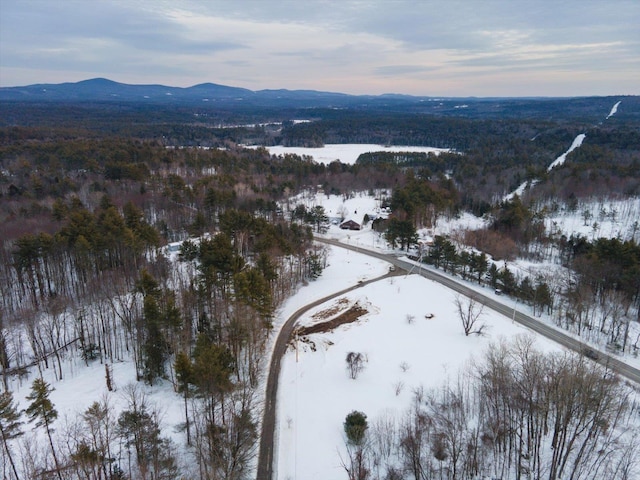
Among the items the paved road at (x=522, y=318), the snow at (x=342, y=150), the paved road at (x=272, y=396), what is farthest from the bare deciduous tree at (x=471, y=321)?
the snow at (x=342, y=150)

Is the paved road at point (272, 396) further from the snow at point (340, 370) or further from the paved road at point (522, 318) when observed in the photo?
the paved road at point (522, 318)

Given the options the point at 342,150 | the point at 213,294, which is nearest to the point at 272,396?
the point at 213,294

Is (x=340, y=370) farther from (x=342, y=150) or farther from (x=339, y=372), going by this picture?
(x=342, y=150)

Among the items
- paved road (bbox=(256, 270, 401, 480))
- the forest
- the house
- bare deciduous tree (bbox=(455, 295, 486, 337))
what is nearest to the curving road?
paved road (bbox=(256, 270, 401, 480))

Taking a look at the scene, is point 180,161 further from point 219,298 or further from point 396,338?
point 396,338

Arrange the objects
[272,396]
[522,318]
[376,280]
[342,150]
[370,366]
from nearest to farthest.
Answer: [272,396] < [370,366] < [522,318] < [376,280] < [342,150]

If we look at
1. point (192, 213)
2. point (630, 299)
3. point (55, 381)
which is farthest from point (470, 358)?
point (192, 213)

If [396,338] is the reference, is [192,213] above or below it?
above
